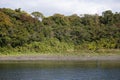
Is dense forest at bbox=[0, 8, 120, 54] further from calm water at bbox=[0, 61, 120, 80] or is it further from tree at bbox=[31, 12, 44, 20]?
calm water at bbox=[0, 61, 120, 80]

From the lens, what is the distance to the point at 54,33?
8500 cm

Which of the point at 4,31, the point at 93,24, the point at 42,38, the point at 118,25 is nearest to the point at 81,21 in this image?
the point at 93,24

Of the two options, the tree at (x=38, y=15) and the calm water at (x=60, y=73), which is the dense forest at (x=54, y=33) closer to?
the tree at (x=38, y=15)

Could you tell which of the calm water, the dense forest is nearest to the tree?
the dense forest

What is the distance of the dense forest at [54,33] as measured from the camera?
77812 mm

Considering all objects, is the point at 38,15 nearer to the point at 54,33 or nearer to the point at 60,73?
the point at 54,33

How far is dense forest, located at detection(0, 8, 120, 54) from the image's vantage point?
3063 inches

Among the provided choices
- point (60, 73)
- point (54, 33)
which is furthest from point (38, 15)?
point (60, 73)

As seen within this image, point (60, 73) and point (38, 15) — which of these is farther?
point (38, 15)

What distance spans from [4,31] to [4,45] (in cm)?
302

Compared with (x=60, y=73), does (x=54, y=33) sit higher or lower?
higher

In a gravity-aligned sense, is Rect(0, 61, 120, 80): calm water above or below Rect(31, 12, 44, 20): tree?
below

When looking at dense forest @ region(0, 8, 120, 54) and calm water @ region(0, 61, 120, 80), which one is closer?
calm water @ region(0, 61, 120, 80)

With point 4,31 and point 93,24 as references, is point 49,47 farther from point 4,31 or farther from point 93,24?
point 93,24
